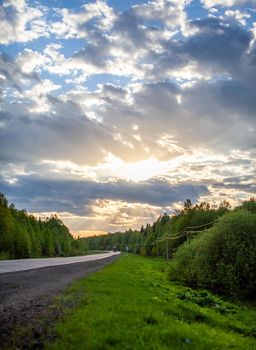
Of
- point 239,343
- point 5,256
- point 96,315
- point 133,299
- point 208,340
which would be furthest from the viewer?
point 5,256

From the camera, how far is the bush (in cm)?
2523

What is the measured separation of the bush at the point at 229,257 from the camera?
25.2 metres

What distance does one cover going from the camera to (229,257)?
26.5 metres

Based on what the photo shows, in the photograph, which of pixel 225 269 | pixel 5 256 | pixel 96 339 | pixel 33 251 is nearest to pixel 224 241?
pixel 225 269

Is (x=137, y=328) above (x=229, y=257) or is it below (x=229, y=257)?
below

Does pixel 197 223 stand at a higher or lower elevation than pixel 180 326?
higher

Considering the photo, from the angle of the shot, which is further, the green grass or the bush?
the bush

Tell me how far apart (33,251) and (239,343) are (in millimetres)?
98139

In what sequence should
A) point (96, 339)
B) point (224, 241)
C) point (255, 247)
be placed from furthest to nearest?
point (224, 241)
point (255, 247)
point (96, 339)

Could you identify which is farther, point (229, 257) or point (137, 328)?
point (229, 257)

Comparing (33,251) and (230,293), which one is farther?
(33,251)

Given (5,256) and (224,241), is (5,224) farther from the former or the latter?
(224,241)

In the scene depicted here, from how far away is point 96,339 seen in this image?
8539 mm

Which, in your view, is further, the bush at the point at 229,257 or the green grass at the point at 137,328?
the bush at the point at 229,257
